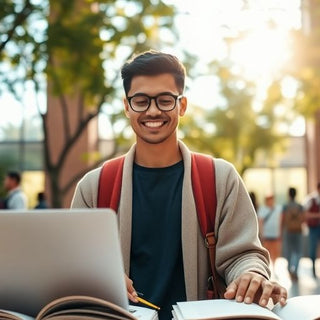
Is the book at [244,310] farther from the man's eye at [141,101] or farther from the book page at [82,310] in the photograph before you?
the man's eye at [141,101]

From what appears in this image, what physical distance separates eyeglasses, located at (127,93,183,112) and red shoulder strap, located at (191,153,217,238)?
9.5 inches

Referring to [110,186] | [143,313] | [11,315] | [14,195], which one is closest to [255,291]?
[143,313]

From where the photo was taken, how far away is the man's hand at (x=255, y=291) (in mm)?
1927

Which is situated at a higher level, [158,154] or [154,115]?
[154,115]

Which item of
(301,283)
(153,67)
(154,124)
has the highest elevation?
(153,67)

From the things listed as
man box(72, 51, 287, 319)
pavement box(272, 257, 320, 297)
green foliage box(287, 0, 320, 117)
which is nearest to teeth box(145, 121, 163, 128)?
man box(72, 51, 287, 319)

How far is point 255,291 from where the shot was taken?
1.95 metres

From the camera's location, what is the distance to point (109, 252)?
1613 millimetres

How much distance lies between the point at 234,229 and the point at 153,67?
637 mm

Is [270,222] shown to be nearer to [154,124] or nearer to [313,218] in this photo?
[313,218]

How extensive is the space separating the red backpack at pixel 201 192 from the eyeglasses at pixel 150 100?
24 cm

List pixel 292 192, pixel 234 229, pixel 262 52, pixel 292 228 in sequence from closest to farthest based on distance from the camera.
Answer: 1. pixel 234 229
2. pixel 292 192
3. pixel 292 228
4. pixel 262 52

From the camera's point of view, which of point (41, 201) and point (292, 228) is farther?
point (292, 228)

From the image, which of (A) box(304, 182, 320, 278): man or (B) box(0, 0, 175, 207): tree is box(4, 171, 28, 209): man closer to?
(B) box(0, 0, 175, 207): tree
